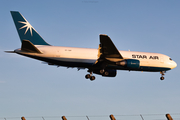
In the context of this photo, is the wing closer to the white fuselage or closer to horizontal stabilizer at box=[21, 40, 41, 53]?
the white fuselage

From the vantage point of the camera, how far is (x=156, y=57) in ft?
127

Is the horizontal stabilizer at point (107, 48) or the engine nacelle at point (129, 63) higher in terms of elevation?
the horizontal stabilizer at point (107, 48)

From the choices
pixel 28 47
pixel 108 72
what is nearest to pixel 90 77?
pixel 108 72

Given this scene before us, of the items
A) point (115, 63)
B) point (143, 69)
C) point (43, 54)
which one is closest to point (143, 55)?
→ point (143, 69)

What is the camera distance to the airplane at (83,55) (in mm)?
33156

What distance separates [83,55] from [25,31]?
874 cm

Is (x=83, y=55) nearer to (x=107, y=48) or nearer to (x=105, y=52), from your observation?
(x=105, y=52)

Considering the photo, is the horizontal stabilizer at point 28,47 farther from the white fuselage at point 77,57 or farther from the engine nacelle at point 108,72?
the engine nacelle at point 108,72

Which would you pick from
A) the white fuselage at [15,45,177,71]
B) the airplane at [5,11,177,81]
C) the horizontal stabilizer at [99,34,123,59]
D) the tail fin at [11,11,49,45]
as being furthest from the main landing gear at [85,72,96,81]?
the tail fin at [11,11,49,45]

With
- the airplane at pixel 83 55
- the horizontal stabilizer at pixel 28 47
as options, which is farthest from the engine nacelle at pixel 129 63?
the horizontal stabilizer at pixel 28 47

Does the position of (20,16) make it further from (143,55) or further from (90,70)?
(143,55)

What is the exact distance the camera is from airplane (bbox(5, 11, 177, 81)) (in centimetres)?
3316

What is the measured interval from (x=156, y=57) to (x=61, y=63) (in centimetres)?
1417

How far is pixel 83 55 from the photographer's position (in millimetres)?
34938
